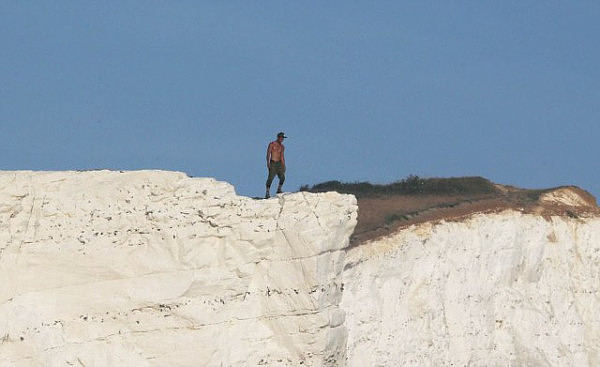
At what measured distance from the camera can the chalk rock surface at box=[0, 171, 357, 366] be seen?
3497 cm

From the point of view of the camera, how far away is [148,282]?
116 feet

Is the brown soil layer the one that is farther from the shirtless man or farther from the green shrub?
the shirtless man

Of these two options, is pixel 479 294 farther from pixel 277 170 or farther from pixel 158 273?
pixel 158 273

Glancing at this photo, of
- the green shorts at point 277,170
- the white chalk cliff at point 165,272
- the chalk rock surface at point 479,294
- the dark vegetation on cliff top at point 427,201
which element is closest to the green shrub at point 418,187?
the dark vegetation on cliff top at point 427,201

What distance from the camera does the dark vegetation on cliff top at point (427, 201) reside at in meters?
46.5

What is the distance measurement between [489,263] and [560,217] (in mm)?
3821

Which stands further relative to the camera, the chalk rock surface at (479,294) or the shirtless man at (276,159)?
the chalk rock surface at (479,294)

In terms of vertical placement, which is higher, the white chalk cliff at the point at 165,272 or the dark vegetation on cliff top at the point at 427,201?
the dark vegetation on cliff top at the point at 427,201

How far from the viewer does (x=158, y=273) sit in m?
35.4

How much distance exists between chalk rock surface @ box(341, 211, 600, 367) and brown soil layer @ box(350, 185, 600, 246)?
11.2 inches

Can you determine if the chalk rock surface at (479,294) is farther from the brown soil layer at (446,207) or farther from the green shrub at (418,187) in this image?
the green shrub at (418,187)

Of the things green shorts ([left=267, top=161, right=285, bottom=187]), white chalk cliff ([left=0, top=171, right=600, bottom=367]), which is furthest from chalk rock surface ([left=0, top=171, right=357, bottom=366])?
green shorts ([left=267, top=161, right=285, bottom=187])

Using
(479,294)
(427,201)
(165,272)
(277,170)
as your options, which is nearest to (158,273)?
(165,272)

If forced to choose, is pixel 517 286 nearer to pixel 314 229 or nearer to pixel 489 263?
pixel 489 263
